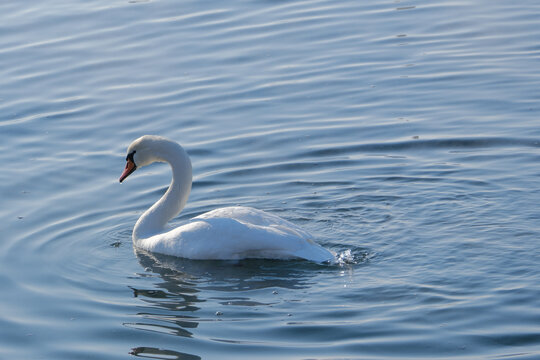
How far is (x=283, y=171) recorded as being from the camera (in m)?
11.9

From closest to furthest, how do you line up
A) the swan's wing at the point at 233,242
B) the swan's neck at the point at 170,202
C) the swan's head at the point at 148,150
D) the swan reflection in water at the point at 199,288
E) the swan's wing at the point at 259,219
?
the swan reflection in water at the point at 199,288 < the swan's wing at the point at 233,242 < the swan's wing at the point at 259,219 < the swan's neck at the point at 170,202 < the swan's head at the point at 148,150

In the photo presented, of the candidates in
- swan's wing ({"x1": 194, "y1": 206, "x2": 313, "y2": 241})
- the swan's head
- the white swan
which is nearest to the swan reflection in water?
the white swan

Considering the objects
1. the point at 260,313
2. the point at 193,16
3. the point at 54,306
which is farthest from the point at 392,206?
the point at 193,16

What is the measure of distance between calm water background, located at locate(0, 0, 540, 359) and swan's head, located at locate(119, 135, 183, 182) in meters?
0.69

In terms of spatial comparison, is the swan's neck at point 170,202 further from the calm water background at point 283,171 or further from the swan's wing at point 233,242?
the swan's wing at point 233,242

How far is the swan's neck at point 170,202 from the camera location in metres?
10.4

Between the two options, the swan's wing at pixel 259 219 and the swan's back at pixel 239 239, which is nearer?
the swan's back at pixel 239 239

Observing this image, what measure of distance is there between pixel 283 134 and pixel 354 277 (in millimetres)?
4474

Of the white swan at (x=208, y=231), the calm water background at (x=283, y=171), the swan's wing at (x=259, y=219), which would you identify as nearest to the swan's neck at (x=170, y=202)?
the white swan at (x=208, y=231)

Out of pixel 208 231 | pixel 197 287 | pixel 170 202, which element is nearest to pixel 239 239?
pixel 208 231

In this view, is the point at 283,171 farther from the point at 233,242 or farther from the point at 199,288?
the point at 199,288

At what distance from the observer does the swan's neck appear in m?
10.4

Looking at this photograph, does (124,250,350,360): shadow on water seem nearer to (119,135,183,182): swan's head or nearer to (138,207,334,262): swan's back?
(138,207,334,262): swan's back

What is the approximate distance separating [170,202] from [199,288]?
64.5 inches
